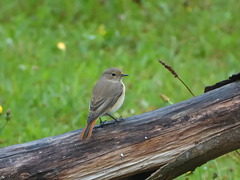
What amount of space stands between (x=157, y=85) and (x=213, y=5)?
3.14 metres

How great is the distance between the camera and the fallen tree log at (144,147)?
3857mm

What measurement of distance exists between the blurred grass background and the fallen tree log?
183cm

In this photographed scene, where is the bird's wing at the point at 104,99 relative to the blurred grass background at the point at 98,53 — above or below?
below

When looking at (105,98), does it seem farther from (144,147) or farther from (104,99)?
(144,147)

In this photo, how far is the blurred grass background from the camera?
6.84 meters

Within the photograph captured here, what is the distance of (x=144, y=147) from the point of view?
158 inches

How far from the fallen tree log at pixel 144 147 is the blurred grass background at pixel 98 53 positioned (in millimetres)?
1835

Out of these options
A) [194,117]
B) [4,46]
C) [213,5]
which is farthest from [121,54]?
[194,117]

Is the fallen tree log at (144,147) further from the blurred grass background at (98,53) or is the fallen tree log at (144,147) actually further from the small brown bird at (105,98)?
the blurred grass background at (98,53)

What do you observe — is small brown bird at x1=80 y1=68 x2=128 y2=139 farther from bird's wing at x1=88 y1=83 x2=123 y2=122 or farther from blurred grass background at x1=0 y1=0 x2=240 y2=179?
blurred grass background at x1=0 y1=0 x2=240 y2=179

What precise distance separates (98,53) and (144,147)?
4.71 meters

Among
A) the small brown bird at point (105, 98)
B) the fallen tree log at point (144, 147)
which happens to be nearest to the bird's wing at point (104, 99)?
the small brown bird at point (105, 98)

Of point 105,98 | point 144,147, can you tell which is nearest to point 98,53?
point 105,98

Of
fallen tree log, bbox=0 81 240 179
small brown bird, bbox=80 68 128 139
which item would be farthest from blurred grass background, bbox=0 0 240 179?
fallen tree log, bbox=0 81 240 179
